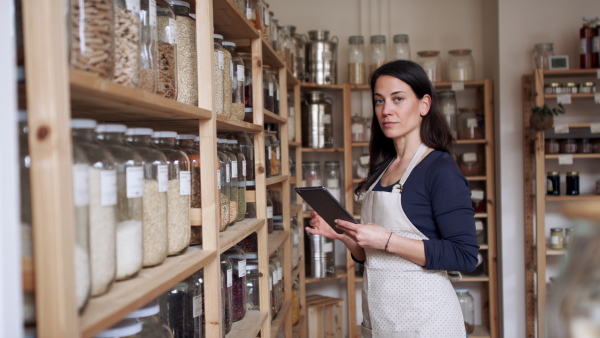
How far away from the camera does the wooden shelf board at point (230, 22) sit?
1.51 meters

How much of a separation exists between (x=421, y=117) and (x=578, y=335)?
1.31m

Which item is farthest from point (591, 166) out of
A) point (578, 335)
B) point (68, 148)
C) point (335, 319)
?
point (68, 148)

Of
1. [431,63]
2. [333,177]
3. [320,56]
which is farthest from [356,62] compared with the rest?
[333,177]

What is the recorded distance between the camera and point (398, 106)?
1.79 m

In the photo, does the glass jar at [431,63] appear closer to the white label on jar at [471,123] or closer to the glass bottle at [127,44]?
the white label on jar at [471,123]

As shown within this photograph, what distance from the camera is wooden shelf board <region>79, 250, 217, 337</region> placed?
0.71 m

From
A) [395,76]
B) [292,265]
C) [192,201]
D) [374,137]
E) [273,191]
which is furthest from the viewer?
[292,265]

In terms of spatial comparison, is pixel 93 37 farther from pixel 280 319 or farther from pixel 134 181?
pixel 280 319

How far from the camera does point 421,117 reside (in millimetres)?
1846

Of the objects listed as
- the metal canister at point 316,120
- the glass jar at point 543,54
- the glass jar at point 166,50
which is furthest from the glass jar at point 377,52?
the glass jar at point 166,50

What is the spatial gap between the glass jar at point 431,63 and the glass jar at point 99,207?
126 inches

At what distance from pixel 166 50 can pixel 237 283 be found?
2.93ft

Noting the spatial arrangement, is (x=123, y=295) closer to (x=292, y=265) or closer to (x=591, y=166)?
(x=292, y=265)

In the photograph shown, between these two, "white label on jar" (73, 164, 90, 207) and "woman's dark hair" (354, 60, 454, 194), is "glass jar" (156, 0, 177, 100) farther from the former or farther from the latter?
"woman's dark hair" (354, 60, 454, 194)
